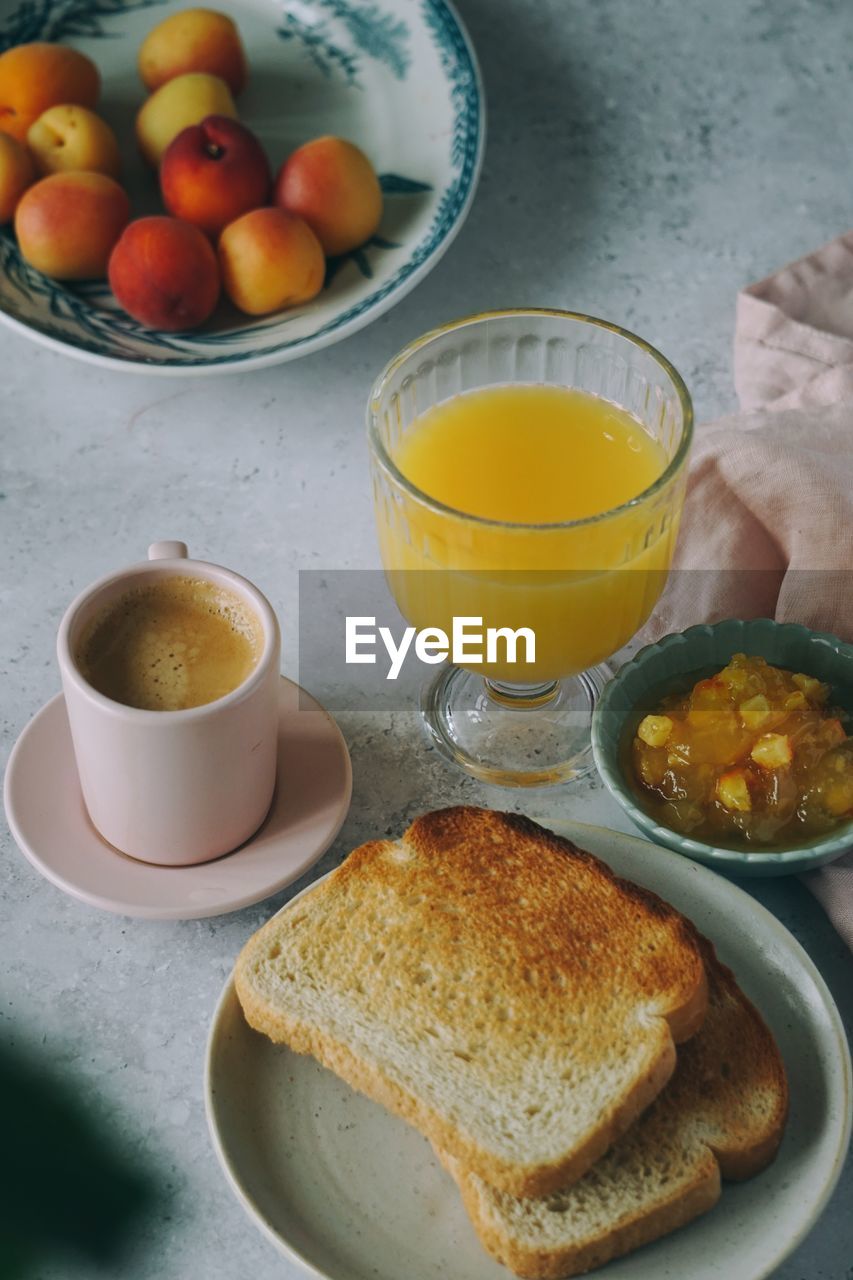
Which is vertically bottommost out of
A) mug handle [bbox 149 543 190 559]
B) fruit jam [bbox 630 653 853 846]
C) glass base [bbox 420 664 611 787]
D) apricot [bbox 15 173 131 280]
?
glass base [bbox 420 664 611 787]

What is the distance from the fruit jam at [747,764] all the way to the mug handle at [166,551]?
0.45 metres

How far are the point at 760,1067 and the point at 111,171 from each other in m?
1.39

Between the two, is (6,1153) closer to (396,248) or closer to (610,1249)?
(610,1249)

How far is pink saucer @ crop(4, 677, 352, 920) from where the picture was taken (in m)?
1.26

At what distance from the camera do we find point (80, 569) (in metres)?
1.61

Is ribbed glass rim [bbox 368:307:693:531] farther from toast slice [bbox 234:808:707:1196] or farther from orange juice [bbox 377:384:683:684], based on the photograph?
toast slice [bbox 234:808:707:1196]

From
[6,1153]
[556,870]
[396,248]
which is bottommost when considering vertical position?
[6,1153]

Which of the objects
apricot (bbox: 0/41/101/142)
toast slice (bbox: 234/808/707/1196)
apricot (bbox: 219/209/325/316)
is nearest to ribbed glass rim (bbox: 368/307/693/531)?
toast slice (bbox: 234/808/707/1196)

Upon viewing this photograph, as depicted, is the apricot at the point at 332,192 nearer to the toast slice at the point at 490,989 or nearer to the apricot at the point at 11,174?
the apricot at the point at 11,174

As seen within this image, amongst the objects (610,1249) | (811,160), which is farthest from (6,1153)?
(811,160)

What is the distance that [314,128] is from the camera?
2.01m

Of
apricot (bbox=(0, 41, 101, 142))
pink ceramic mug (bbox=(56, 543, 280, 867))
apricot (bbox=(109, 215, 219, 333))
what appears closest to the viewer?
pink ceramic mug (bbox=(56, 543, 280, 867))

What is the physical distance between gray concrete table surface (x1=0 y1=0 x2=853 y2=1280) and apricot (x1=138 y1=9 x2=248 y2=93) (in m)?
0.38

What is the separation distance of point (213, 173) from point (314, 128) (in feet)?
0.97
